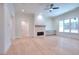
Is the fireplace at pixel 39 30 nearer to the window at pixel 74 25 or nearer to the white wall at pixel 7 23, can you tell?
the window at pixel 74 25

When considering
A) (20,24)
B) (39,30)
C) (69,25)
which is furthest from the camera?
(39,30)

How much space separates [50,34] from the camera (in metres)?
10.3

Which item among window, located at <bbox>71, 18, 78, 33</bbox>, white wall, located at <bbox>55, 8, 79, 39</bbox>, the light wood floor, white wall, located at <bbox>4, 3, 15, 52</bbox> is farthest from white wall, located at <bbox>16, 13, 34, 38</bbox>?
window, located at <bbox>71, 18, 78, 33</bbox>

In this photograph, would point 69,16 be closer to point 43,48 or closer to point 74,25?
point 74,25

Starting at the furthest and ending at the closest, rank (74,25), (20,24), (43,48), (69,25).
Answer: (69,25), (74,25), (20,24), (43,48)

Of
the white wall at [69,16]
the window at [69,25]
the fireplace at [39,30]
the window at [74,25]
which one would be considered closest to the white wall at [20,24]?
the fireplace at [39,30]

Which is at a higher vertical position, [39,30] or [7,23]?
[7,23]

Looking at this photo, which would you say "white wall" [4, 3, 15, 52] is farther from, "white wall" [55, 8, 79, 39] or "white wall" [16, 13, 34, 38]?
"white wall" [55, 8, 79, 39]

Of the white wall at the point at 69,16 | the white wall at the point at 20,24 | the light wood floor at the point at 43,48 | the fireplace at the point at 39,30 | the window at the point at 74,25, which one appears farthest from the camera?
the fireplace at the point at 39,30

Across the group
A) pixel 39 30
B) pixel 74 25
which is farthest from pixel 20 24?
pixel 74 25

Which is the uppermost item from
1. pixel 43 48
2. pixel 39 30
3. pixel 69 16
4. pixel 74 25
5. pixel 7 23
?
pixel 69 16
